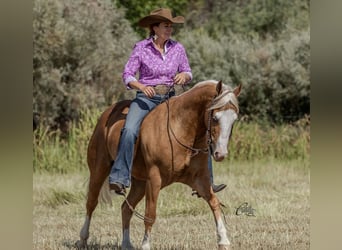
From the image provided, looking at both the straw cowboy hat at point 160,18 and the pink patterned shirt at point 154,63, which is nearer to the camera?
the straw cowboy hat at point 160,18

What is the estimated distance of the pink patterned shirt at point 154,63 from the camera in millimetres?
5188

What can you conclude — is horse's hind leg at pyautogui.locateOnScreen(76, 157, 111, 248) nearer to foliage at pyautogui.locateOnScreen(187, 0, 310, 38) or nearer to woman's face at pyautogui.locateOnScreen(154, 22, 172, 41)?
woman's face at pyautogui.locateOnScreen(154, 22, 172, 41)

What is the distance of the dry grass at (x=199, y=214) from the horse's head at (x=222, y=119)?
1779mm

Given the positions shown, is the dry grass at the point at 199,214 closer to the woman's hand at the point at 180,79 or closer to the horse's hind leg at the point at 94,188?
the horse's hind leg at the point at 94,188

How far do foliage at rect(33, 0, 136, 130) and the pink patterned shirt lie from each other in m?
7.04

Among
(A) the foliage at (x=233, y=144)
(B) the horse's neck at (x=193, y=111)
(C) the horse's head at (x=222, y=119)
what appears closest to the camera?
(C) the horse's head at (x=222, y=119)

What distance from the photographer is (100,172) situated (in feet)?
19.7

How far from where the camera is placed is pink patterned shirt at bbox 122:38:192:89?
5.19 metres

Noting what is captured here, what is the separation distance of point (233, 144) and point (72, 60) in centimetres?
360

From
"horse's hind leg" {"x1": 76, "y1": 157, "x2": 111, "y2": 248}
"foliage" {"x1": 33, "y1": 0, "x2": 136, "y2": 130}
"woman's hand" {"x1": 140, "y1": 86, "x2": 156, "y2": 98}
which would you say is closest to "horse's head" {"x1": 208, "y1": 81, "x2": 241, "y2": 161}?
"woman's hand" {"x1": 140, "y1": 86, "x2": 156, "y2": 98}

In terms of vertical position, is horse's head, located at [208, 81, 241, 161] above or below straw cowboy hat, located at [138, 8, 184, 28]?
below

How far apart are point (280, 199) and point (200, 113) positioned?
4.46 m

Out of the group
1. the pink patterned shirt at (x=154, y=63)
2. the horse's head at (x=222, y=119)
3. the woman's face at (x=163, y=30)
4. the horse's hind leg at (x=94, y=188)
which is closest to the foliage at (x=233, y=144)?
the horse's hind leg at (x=94, y=188)

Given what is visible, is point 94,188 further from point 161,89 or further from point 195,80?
point 195,80
